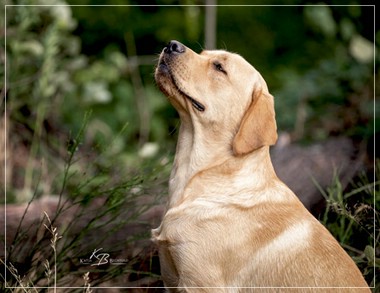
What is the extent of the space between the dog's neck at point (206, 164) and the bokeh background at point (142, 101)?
574 mm

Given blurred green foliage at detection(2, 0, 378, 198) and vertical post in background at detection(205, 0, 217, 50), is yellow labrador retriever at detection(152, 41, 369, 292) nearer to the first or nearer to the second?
vertical post in background at detection(205, 0, 217, 50)

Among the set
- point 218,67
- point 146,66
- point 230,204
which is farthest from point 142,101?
point 230,204

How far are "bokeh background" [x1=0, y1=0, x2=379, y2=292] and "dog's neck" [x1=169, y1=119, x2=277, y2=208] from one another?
574 mm

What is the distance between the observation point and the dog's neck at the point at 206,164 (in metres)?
3.86

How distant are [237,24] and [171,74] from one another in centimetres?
360

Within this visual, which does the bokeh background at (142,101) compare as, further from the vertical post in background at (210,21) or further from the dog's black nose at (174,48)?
the dog's black nose at (174,48)

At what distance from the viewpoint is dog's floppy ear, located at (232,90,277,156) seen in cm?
371

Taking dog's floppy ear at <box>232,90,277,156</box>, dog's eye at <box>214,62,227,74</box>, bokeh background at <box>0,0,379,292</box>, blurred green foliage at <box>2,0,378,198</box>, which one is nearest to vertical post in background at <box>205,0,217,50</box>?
bokeh background at <box>0,0,379,292</box>

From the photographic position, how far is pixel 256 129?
3711 millimetres

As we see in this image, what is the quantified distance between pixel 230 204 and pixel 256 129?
38 centimetres

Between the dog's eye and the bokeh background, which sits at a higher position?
the dog's eye

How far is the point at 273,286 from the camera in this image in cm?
363

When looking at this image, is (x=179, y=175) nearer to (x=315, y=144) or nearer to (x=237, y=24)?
(x=315, y=144)

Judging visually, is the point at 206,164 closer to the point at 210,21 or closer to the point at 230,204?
the point at 230,204
